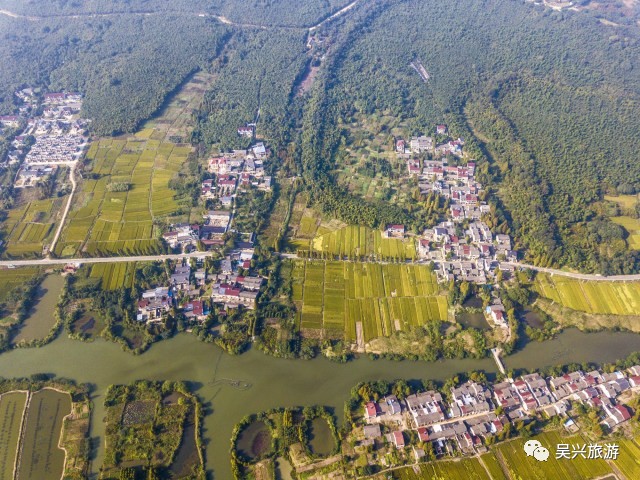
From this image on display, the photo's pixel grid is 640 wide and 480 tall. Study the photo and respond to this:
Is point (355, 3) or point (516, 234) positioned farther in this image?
point (355, 3)

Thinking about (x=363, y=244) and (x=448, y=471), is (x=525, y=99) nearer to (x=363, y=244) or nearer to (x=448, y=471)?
(x=363, y=244)

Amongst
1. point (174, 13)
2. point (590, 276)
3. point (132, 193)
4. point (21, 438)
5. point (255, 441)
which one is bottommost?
point (21, 438)

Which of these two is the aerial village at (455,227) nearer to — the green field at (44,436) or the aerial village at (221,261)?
the aerial village at (221,261)

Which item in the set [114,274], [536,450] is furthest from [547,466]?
[114,274]

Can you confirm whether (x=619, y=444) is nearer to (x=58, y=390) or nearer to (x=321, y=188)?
(x=321, y=188)

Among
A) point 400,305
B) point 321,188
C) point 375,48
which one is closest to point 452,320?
point 400,305
